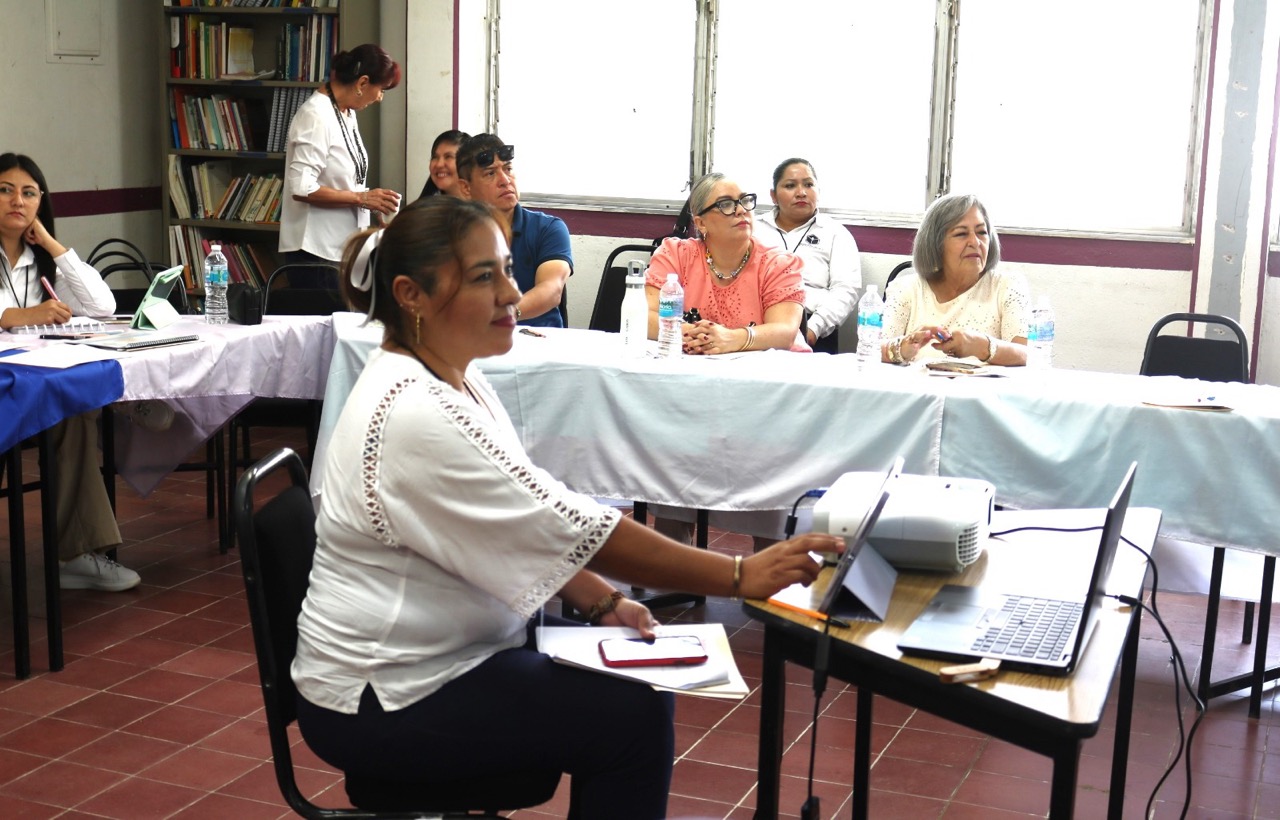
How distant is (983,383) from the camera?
3.53 metres

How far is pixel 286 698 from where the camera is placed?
1.86 m

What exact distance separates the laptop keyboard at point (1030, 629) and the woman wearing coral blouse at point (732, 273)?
84.5 inches

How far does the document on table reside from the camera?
1769 mm

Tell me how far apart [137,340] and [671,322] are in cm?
147

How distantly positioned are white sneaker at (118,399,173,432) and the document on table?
2.50 metres

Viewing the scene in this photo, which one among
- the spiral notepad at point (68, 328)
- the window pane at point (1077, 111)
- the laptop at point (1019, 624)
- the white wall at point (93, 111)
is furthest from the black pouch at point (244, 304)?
the window pane at point (1077, 111)

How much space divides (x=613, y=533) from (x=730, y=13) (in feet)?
15.4

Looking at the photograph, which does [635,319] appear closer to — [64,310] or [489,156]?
[489,156]

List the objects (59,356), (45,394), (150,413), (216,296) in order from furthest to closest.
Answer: (216,296)
(150,413)
(59,356)
(45,394)

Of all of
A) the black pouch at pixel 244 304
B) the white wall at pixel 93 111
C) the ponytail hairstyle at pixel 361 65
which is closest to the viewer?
the black pouch at pixel 244 304

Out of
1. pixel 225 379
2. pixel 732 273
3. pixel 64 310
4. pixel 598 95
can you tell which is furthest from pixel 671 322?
pixel 598 95

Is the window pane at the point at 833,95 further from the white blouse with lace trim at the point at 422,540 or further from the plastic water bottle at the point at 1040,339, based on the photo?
the white blouse with lace trim at the point at 422,540

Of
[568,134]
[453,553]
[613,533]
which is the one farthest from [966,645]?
[568,134]

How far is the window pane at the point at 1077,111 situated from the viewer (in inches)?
219
